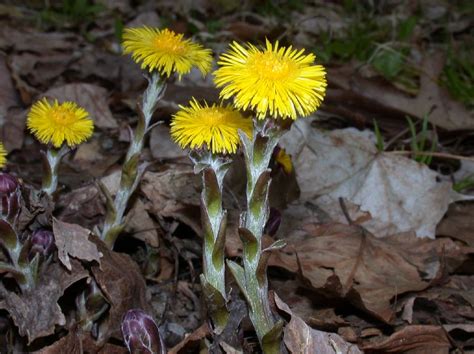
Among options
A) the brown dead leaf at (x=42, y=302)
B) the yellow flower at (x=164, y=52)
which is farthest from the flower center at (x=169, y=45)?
the brown dead leaf at (x=42, y=302)

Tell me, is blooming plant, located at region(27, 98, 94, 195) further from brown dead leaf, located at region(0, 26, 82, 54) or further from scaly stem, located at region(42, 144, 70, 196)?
brown dead leaf, located at region(0, 26, 82, 54)

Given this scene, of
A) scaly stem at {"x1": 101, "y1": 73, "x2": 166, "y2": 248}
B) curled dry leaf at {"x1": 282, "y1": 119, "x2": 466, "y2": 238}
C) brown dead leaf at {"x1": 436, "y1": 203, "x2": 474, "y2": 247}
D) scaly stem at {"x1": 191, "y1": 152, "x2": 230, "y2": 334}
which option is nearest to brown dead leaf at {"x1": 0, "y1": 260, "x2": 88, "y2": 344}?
scaly stem at {"x1": 101, "y1": 73, "x2": 166, "y2": 248}

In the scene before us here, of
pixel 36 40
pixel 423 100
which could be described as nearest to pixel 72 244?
pixel 423 100

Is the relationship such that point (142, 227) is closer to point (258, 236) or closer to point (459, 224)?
point (258, 236)

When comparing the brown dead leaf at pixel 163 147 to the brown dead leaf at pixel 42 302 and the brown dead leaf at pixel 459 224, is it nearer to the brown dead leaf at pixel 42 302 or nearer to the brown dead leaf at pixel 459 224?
the brown dead leaf at pixel 42 302

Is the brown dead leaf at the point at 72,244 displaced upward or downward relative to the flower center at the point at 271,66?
downward

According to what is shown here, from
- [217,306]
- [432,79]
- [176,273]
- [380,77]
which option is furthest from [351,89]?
[217,306]
